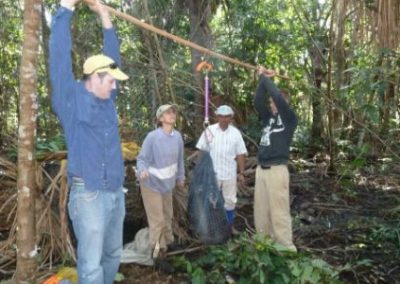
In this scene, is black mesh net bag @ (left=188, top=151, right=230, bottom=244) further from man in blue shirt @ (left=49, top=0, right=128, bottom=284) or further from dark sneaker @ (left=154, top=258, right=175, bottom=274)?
man in blue shirt @ (left=49, top=0, right=128, bottom=284)

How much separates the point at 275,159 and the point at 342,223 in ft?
6.26

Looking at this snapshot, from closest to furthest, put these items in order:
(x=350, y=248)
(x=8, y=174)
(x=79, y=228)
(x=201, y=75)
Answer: (x=79, y=228), (x=8, y=174), (x=350, y=248), (x=201, y=75)

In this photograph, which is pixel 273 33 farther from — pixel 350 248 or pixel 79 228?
pixel 79 228

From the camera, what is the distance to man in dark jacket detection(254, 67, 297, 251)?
190 inches

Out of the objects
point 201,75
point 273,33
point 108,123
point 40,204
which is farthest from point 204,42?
point 108,123

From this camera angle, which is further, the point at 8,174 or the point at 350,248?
the point at 350,248

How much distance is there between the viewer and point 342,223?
6.26 m

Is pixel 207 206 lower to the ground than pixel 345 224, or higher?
higher

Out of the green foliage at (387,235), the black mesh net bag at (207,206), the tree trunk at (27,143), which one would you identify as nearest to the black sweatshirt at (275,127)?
the black mesh net bag at (207,206)

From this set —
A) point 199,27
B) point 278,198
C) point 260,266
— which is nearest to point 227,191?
point 278,198

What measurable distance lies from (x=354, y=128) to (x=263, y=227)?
20.8 ft

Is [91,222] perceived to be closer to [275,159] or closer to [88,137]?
[88,137]

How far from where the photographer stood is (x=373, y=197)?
7.60 m

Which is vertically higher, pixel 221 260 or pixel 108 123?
pixel 108 123
